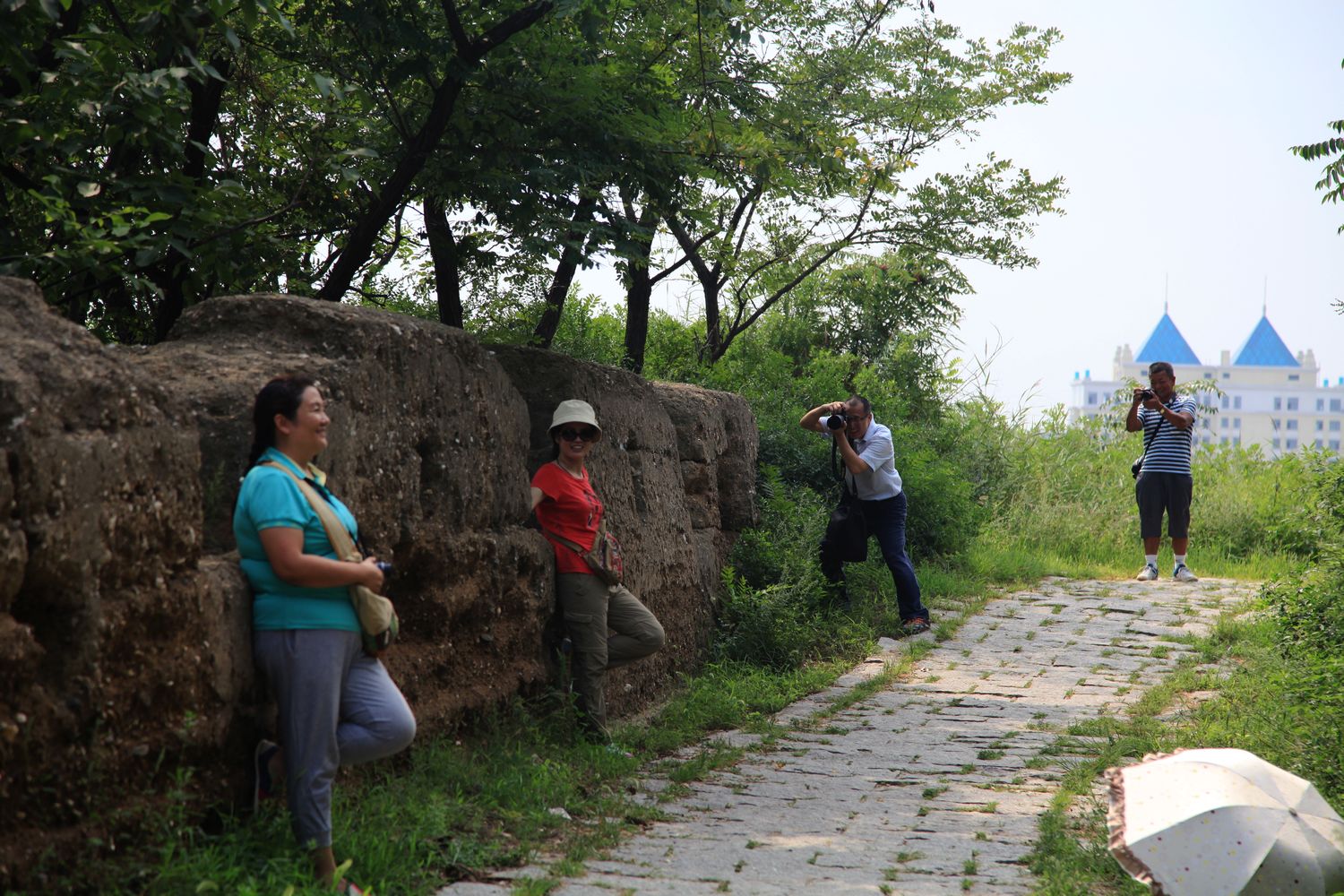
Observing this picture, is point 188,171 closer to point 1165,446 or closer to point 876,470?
point 876,470

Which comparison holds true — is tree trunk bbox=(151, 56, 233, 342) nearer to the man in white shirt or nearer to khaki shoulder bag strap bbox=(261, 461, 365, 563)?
khaki shoulder bag strap bbox=(261, 461, 365, 563)

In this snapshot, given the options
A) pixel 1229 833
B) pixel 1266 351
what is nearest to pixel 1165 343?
pixel 1266 351

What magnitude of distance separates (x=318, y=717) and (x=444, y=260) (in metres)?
5.85

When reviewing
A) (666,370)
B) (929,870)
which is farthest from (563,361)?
(666,370)

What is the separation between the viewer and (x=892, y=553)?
10.0m

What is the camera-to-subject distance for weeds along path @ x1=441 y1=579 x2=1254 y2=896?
460 centimetres

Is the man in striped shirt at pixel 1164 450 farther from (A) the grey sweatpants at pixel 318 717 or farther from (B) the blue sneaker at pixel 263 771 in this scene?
(B) the blue sneaker at pixel 263 771

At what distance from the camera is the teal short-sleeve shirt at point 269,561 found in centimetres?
389

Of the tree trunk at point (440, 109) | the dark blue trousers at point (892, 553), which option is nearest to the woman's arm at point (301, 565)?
the tree trunk at point (440, 109)

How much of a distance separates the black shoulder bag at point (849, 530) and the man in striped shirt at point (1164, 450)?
10.6 feet

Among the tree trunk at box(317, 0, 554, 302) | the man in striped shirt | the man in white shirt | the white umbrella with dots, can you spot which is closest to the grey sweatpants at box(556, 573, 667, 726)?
the tree trunk at box(317, 0, 554, 302)

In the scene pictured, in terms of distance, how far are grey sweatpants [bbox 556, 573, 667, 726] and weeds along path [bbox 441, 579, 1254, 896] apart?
741 mm

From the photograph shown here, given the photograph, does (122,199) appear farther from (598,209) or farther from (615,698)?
(615,698)

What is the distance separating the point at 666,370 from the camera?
15.4 metres
